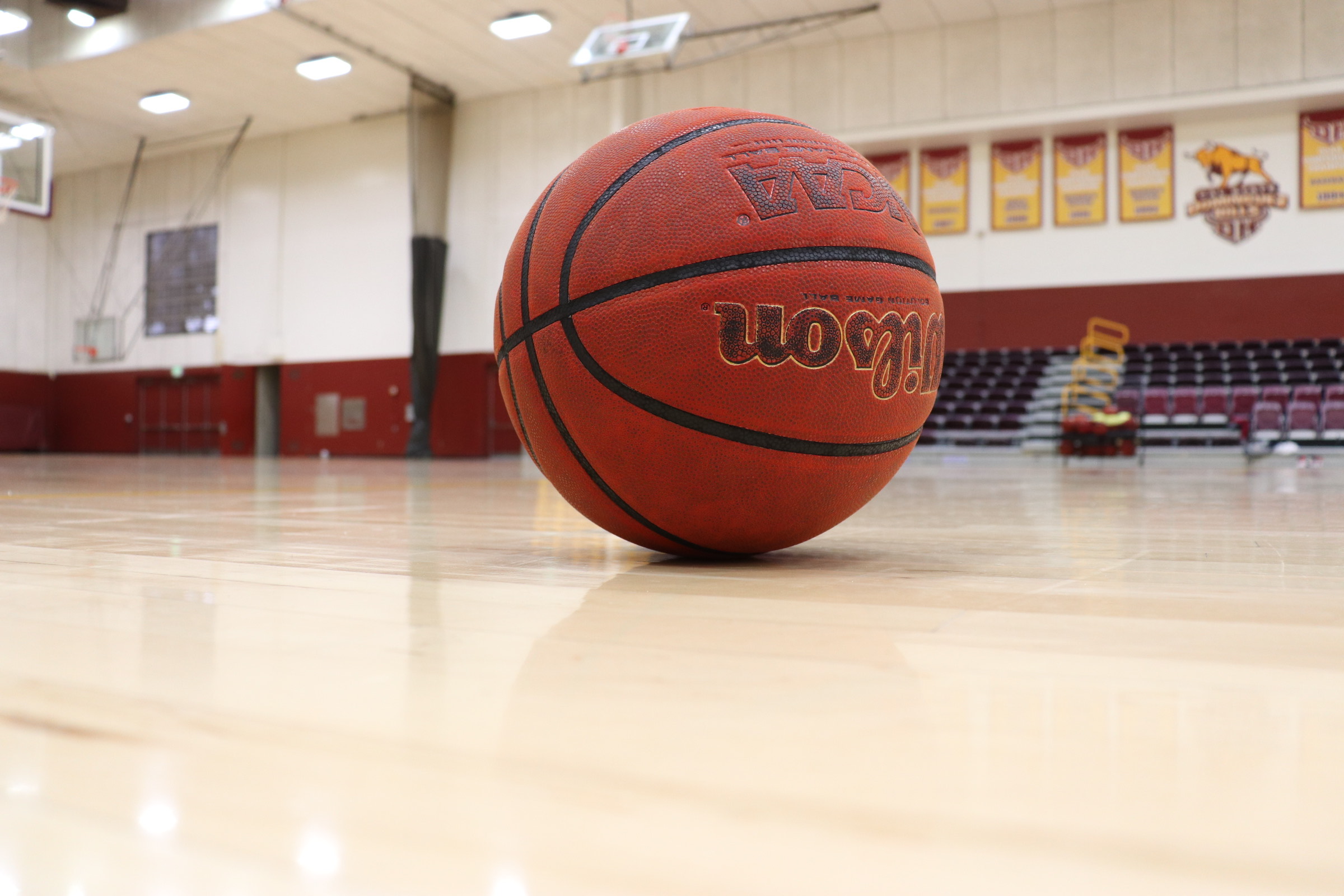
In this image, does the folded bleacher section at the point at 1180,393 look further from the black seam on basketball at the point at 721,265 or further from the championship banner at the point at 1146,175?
the black seam on basketball at the point at 721,265

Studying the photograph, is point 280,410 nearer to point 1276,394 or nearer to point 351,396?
point 351,396

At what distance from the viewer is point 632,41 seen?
803 cm

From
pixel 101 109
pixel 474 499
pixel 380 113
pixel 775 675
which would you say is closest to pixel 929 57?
pixel 380 113

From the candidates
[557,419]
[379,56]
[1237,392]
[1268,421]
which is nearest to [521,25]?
[379,56]

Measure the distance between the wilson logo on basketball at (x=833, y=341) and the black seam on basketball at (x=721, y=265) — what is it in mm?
55

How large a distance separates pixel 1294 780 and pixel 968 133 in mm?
10971

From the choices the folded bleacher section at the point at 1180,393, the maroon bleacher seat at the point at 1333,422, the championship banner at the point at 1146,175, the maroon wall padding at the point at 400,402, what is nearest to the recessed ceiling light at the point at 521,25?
the maroon wall padding at the point at 400,402

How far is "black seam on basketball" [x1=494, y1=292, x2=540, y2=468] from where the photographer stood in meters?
1.55

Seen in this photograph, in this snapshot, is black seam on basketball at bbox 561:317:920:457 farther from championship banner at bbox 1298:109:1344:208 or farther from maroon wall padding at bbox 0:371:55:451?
maroon wall padding at bbox 0:371:55:451

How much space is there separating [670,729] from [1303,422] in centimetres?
973

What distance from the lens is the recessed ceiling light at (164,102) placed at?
12438 mm

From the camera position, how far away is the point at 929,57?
34.9 feet

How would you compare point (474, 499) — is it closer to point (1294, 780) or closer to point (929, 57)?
point (1294, 780)

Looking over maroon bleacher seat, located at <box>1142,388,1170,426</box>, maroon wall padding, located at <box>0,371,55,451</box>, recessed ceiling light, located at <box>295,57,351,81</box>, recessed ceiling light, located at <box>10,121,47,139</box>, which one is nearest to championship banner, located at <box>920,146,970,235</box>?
A: maroon bleacher seat, located at <box>1142,388,1170,426</box>
